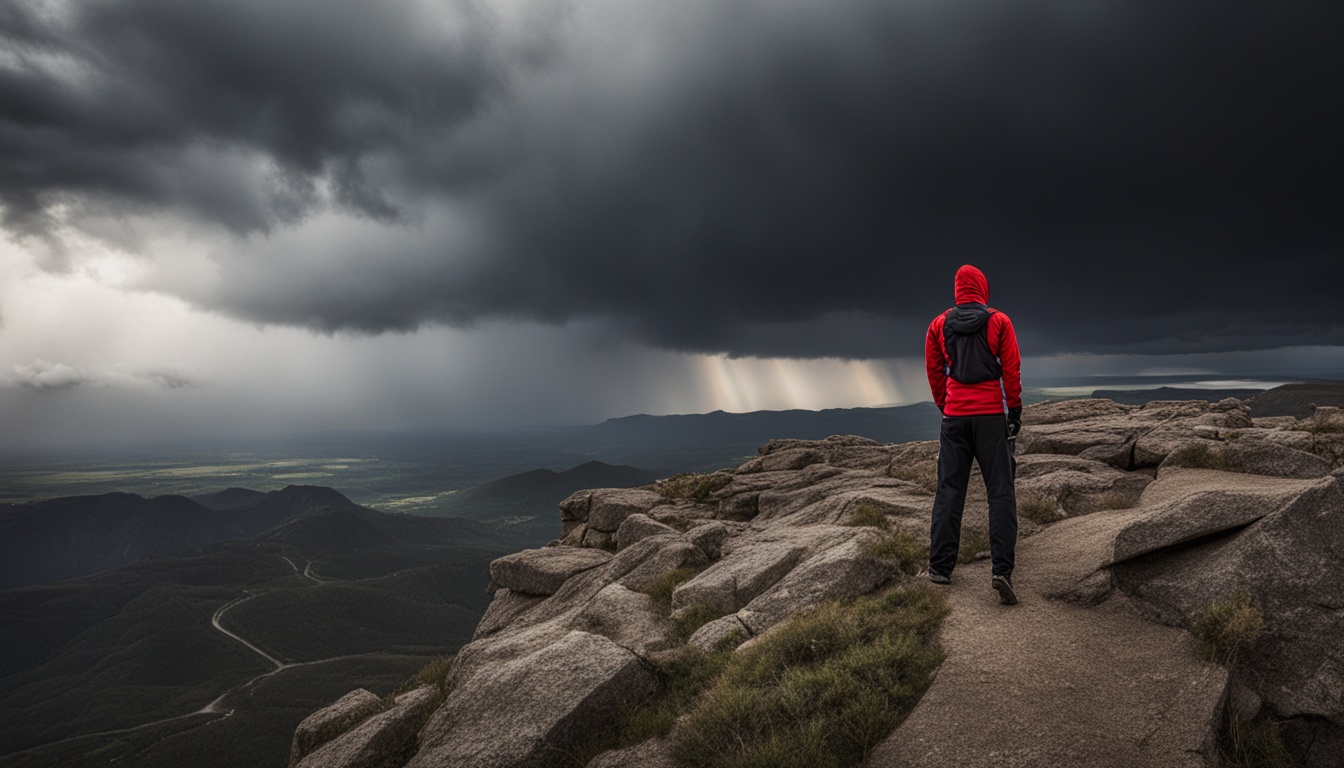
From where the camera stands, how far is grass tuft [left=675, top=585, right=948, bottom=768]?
6.91 m

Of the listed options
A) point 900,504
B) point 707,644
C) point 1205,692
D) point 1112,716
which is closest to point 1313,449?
point 900,504

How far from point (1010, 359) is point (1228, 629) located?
4.91 meters

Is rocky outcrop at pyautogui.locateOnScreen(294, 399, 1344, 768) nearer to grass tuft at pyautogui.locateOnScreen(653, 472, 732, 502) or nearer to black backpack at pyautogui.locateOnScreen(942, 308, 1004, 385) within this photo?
black backpack at pyautogui.locateOnScreen(942, 308, 1004, 385)

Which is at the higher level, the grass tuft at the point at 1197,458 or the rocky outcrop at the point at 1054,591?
the grass tuft at the point at 1197,458

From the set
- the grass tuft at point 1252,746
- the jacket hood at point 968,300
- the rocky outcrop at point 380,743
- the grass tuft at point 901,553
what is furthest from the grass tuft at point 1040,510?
the rocky outcrop at point 380,743

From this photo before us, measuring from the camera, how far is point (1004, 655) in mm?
8031

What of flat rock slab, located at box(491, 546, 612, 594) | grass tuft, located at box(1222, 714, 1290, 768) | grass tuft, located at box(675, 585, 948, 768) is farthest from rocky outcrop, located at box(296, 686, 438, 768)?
grass tuft, located at box(1222, 714, 1290, 768)

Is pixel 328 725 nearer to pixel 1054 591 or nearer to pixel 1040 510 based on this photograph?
pixel 1054 591

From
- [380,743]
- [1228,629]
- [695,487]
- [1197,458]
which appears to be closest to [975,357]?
[1228,629]

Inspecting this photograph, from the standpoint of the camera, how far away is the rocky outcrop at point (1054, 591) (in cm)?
734

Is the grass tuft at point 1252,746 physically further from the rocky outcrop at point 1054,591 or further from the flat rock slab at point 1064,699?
the flat rock slab at point 1064,699

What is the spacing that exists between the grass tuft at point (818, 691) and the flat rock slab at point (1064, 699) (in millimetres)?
289

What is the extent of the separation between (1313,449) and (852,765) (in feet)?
59.2

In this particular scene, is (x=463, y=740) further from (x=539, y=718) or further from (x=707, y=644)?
(x=707, y=644)
